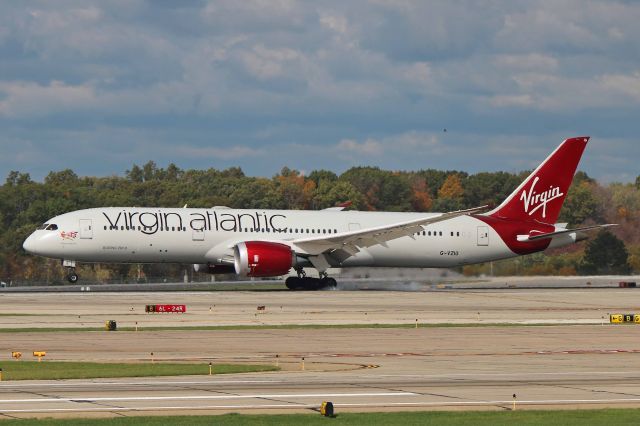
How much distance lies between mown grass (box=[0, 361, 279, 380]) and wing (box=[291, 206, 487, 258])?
3363 centimetres

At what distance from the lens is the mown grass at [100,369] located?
2581 cm

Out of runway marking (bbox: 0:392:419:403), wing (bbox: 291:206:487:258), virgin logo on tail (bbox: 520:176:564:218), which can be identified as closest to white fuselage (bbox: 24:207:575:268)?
wing (bbox: 291:206:487:258)

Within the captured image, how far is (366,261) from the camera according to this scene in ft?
216

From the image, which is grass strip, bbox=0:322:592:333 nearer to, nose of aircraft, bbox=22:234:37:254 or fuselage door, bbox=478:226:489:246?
nose of aircraft, bbox=22:234:37:254

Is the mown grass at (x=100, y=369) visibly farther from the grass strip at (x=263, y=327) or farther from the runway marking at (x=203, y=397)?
the grass strip at (x=263, y=327)

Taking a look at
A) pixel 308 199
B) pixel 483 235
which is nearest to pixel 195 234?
pixel 483 235

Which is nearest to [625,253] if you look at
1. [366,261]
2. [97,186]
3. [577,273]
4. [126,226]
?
[577,273]

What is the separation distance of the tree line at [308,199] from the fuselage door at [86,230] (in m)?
25.5

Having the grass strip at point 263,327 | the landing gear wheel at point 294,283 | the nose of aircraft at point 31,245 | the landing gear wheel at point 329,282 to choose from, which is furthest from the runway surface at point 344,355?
the landing gear wheel at point 329,282

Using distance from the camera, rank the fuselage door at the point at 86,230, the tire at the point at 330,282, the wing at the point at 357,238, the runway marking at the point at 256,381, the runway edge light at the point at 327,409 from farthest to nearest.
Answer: the tire at the point at 330,282
the wing at the point at 357,238
the fuselage door at the point at 86,230
the runway marking at the point at 256,381
the runway edge light at the point at 327,409

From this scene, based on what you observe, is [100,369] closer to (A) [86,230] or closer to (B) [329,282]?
(A) [86,230]

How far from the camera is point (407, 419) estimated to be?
2000 centimetres

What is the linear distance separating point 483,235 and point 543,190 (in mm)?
4592

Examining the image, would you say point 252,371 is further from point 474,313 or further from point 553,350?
point 474,313
